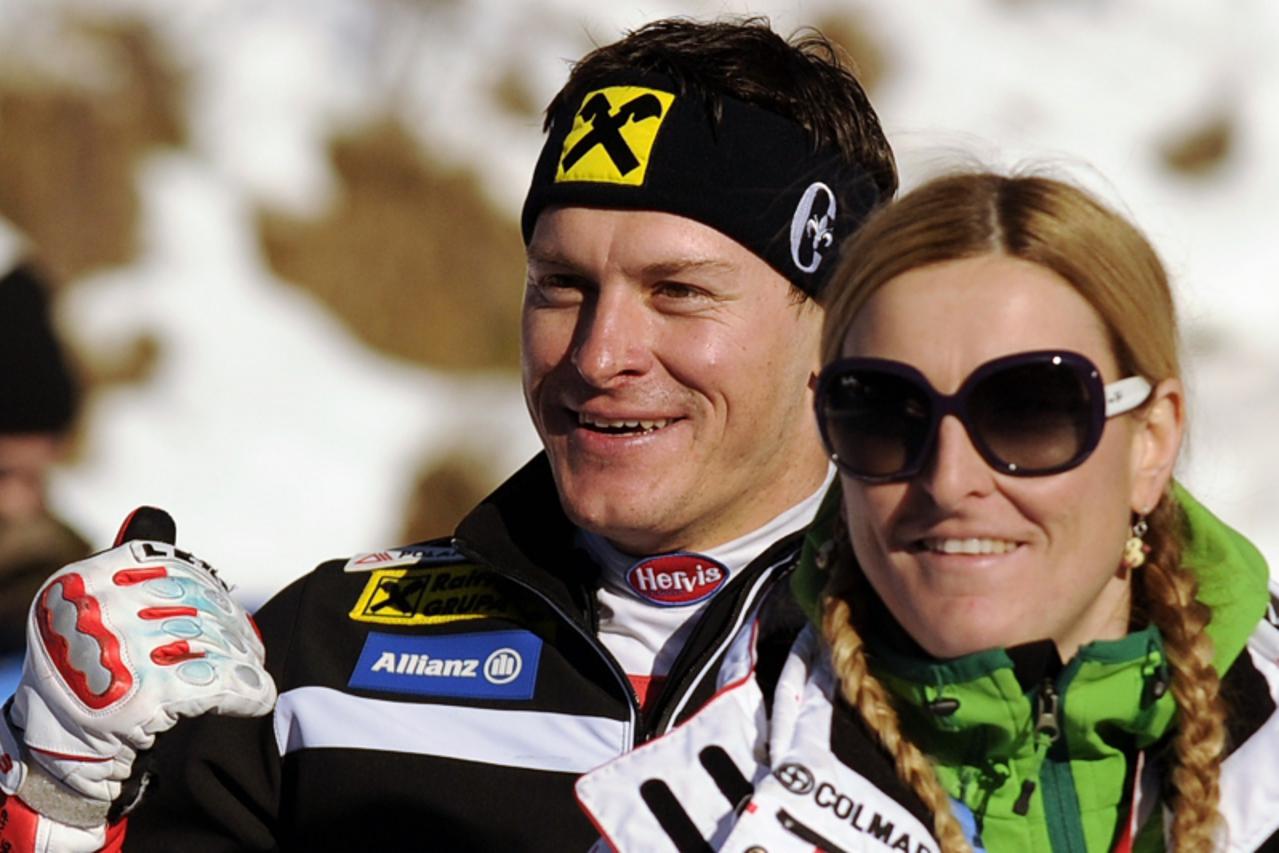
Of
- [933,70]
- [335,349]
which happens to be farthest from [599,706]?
[933,70]

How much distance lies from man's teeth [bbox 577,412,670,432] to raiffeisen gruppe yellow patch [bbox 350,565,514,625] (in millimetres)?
326

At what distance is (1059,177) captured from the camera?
2.18 metres

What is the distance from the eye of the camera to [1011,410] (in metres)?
1.92

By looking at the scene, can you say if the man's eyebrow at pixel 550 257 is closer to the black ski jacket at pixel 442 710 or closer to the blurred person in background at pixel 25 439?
the black ski jacket at pixel 442 710

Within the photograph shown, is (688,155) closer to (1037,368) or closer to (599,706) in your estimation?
(599,706)

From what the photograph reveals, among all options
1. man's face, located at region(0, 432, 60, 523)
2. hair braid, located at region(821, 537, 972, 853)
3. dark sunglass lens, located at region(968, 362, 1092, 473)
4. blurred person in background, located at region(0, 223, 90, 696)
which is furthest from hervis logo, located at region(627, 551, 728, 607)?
man's face, located at region(0, 432, 60, 523)

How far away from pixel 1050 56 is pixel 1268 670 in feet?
28.4

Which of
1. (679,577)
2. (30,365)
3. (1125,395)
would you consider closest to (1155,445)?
(1125,395)

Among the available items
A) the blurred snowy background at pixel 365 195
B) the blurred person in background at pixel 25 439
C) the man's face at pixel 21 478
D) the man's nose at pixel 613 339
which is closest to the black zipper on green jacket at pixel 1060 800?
the man's nose at pixel 613 339

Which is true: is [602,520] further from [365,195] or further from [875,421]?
[365,195]

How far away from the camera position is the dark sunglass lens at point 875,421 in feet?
6.45

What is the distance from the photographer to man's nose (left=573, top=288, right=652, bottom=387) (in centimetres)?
283

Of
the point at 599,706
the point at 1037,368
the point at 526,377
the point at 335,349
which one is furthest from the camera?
the point at 335,349

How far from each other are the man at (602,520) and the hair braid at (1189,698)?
2.53 ft
